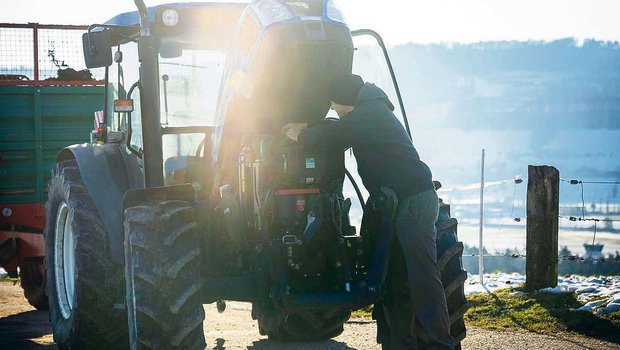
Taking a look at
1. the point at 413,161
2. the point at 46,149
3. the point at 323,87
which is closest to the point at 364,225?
the point at 413,161

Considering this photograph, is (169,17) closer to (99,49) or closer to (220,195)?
(99,49)

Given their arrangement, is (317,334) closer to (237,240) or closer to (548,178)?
(237,240)

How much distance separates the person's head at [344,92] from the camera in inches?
285

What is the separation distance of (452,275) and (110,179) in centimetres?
325

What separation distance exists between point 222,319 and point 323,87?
18.1 feet

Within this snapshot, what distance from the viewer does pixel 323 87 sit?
24.8 feet

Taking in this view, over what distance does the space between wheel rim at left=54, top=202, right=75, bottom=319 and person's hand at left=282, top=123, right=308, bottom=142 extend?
3023 mm

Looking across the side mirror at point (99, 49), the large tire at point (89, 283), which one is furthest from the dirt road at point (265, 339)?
the side mirror at point (99, 49)

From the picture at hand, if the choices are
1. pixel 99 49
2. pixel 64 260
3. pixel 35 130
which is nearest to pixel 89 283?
pixel 64 260

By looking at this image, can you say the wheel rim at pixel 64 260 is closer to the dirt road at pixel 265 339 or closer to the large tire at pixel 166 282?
the dirt road at pixel 265 339

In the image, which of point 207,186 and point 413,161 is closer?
point 413,161

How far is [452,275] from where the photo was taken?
A: 24.4 ft

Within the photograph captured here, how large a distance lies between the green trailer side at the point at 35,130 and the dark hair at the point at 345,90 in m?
7.16

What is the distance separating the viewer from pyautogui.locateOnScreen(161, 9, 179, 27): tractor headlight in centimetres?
873
